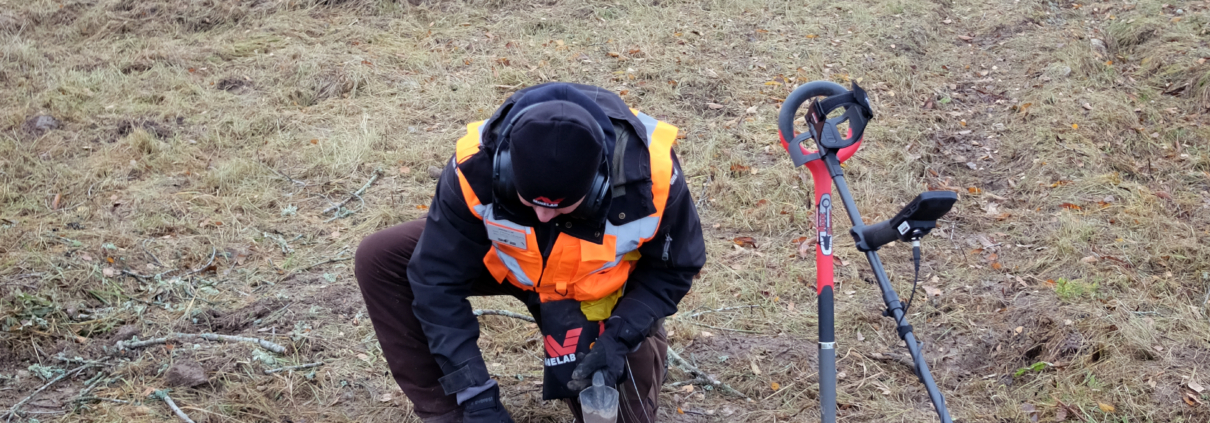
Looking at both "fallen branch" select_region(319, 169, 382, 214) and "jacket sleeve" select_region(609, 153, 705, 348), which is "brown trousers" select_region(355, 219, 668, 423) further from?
"fallen branch" select_region(319, 169, 382, 214)

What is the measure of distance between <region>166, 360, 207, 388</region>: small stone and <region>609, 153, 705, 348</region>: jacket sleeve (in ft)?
6.00

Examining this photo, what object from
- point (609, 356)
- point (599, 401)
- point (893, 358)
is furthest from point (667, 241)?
point (893, 358)

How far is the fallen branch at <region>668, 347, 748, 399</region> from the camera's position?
10.5 feet

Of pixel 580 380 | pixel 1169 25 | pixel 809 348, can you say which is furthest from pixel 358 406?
pixel 1169 25

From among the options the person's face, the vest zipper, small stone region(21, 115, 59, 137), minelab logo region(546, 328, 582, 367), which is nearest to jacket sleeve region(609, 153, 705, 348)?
the vest zipper

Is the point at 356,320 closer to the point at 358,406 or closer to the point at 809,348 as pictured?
the point at 358,406

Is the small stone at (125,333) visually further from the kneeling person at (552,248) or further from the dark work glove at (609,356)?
the dark work glove at (609,356)

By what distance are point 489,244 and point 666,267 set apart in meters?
0.55

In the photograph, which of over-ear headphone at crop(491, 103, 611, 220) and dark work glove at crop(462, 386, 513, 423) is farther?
dark work glove at crop(462, 386, 513, 423)

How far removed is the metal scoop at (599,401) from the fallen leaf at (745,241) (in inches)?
92.7

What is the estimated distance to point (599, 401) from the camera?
86.9 inches

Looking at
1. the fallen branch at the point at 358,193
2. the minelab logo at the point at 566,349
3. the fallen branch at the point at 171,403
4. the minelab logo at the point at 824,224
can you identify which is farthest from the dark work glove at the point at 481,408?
the fallen branch at the point at 358,193

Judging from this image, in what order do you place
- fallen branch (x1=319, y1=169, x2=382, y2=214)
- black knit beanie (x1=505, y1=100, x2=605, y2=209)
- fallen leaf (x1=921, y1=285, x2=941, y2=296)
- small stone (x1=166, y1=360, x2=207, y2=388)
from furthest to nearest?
fallen branch (x1=319, y1=169, x2=382, y2=214) → fallen leaf (x1=921, y1=285, x2=941, y2=296) → small stone (x1=166, y1=360, x2=207, y2=388) → black knit beanie (x1=505, y1=100, x2=605, y2=209)

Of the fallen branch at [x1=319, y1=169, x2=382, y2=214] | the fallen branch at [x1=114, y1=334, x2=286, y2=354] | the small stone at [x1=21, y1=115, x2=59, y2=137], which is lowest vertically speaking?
the fallen branch at [x1=319, y1=169, x2=382, y2=214]
